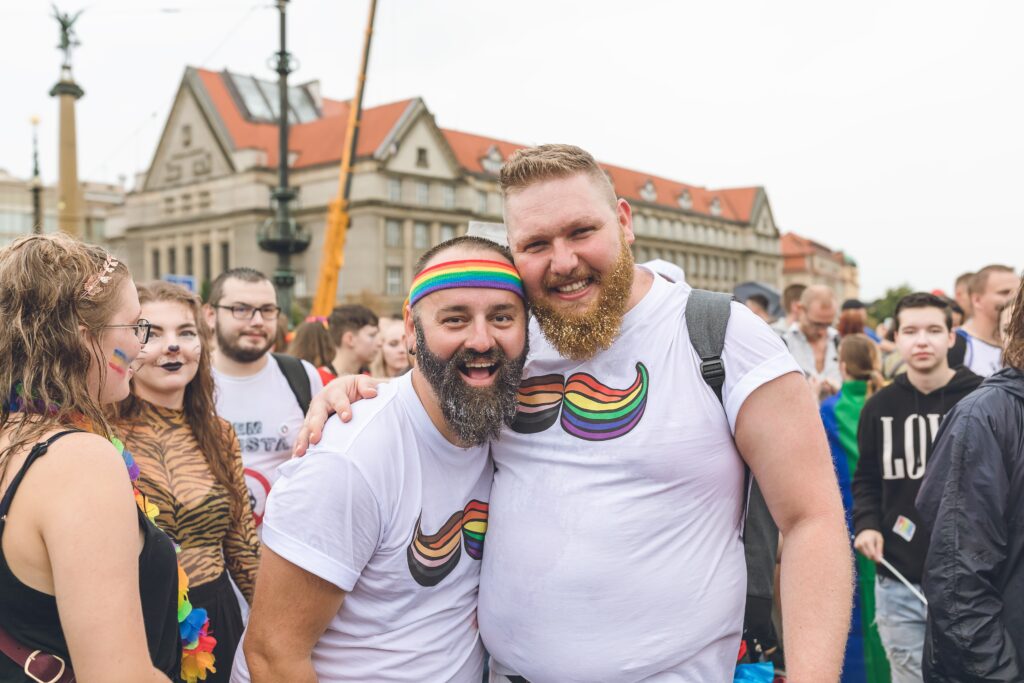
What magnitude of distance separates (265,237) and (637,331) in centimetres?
1097

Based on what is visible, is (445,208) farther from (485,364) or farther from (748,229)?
(485,364)

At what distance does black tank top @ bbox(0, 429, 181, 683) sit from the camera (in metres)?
1.80

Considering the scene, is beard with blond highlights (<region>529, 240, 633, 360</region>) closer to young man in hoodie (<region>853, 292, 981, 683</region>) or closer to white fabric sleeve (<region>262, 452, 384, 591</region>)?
Result: white fabric sleeve (<region>262, 452, 384, 591</region>)

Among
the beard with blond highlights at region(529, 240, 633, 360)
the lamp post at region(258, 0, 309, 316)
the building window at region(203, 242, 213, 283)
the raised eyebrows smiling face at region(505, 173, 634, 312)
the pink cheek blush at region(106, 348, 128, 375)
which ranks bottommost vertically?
the pink cheek blush at region(106, 348, 128, 375)

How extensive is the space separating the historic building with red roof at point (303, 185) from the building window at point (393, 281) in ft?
0.28

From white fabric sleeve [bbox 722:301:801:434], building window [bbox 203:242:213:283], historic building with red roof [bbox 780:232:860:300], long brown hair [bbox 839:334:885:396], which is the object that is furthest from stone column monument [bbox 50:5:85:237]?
historic building with red roof [bbox 780:232:860:300]

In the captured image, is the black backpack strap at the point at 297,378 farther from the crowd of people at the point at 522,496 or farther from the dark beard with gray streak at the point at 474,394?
the dark beard with gray streak at the point at 474,394

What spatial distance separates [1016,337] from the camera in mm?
2799

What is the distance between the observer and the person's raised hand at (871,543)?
4.41m

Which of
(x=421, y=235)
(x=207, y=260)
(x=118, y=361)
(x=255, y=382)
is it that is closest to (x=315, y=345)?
(x=255, y=382)

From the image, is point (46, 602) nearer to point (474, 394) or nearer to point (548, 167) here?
point (474, 394)

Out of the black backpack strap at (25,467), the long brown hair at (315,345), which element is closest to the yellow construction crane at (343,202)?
the long brown hair at (315,345)

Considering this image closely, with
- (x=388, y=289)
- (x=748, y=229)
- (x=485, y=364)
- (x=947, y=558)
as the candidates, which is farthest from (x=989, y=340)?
(x=748, y=229)

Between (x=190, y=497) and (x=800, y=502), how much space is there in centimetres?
228
